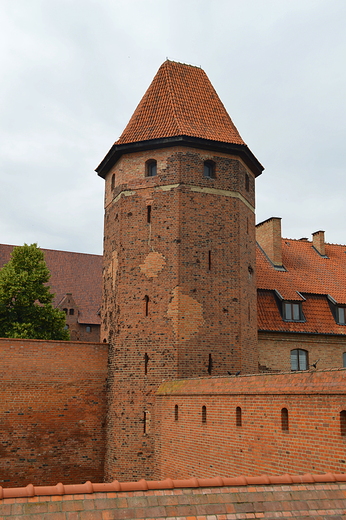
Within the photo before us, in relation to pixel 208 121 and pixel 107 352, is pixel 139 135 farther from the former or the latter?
pixel 107 352

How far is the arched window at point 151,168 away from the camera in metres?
19.1

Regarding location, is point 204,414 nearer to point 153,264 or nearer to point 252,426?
point 252,426

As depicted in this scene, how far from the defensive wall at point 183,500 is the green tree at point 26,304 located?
19643 millimetres

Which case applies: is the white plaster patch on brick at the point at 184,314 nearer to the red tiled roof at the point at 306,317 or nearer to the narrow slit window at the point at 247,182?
the red tiled roof at the point at 306,317

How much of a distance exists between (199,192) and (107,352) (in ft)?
21.0

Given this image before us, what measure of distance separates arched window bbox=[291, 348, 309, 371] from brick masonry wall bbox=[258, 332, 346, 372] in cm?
14

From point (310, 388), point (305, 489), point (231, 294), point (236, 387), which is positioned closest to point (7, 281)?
point (231, 294)

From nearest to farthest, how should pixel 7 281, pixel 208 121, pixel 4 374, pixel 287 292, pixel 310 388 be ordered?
pixel 310 388 < pixel 4 374 < pixel 208 121 < pixel 287 292 < pixel 7 281

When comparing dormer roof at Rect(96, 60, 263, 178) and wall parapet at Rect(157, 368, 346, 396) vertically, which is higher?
dormer roof at Rect(96, 60, 263, 178)

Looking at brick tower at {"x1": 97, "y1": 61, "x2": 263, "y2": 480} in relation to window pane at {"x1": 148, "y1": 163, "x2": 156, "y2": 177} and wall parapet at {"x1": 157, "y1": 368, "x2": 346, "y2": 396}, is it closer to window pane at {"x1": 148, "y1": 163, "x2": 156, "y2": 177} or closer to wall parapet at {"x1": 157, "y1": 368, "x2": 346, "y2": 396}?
window pane at {"x1": 148, "y1": 163, "x2": 156, "y2": 177}

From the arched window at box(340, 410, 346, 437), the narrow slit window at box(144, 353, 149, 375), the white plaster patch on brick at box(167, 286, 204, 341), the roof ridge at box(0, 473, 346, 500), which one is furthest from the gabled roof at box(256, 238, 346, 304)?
the roof ridge at box(0, 473, 346, 500)

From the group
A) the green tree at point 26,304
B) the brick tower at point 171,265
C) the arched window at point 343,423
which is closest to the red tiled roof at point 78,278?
the green tree at point 26,304

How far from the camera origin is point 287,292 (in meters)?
→ 23.7

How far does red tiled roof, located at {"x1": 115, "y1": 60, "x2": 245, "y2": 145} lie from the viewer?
19250 mm
